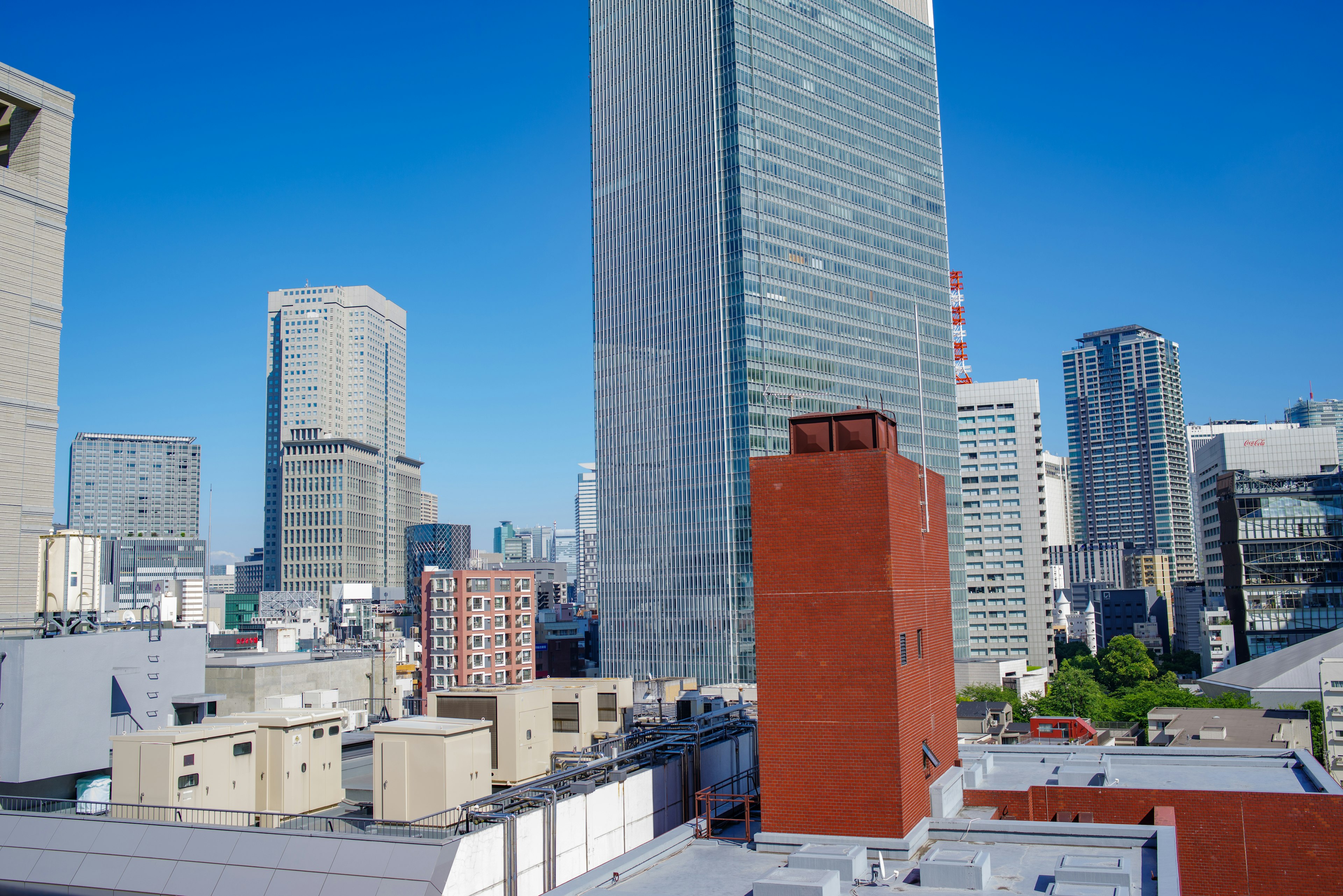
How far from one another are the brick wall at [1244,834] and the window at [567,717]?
68.4ft

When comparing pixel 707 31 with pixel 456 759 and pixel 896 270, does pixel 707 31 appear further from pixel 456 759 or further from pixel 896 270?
pixel 456 759

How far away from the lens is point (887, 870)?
27.7 m

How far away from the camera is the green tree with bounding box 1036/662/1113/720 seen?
130m

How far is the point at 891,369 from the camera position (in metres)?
170

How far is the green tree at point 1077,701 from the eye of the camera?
426 feet

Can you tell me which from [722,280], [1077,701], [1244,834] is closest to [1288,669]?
[1077,701]

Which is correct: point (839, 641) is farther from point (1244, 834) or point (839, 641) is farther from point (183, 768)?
point (183, 768)

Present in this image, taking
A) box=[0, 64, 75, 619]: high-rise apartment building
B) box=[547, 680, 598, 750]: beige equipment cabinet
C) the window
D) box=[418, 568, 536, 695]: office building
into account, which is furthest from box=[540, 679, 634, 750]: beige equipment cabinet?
box=[418, 568, 536, 695]: office building

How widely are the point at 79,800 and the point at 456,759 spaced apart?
1322 cm

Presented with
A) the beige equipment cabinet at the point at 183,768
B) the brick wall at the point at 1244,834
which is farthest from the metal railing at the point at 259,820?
the brick wall at the point at 1244,834

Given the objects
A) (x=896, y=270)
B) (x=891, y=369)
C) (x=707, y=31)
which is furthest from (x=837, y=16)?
(x=891, y=369)

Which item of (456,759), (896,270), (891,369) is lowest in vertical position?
(456,759)

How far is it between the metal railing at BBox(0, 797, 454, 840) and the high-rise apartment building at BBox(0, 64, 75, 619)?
26121mm

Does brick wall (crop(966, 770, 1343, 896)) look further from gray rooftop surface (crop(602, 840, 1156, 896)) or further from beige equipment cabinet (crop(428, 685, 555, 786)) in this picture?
beige equipment cabinet (crop(428, 685, 555, 786))
